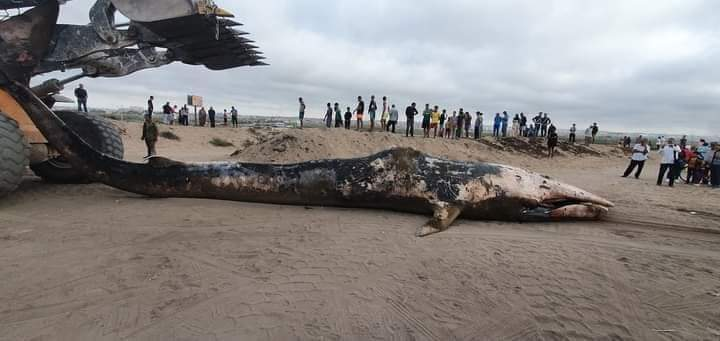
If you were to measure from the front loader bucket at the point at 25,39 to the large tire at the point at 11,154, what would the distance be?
0.99m

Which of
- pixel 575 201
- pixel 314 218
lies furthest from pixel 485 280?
pixel 575 201

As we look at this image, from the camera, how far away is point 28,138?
536 cm

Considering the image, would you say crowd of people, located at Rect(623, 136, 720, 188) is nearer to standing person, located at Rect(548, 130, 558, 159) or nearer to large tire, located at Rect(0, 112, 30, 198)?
standing person, located at Rect(548, 130, 558, 159)

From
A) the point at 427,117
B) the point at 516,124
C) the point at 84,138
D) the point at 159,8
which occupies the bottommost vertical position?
the point at 84,138

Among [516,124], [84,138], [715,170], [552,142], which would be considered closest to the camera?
[84,138]

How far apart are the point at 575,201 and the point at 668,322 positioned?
2949 millimetres

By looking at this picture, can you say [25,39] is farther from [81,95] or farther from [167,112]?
[167,112]

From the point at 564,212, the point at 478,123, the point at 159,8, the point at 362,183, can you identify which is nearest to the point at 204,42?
the point at 159,8

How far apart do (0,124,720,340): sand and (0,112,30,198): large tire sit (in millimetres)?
426

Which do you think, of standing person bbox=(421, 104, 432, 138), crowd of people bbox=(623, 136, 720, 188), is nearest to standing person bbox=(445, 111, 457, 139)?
standing person bbox=(421, 104, 432, 138)

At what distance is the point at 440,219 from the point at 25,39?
675 cm

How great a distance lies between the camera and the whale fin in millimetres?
4457

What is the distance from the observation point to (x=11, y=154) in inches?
187

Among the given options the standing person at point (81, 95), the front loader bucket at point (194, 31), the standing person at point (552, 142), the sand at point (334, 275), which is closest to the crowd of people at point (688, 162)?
the standing person at point (552, 142)
